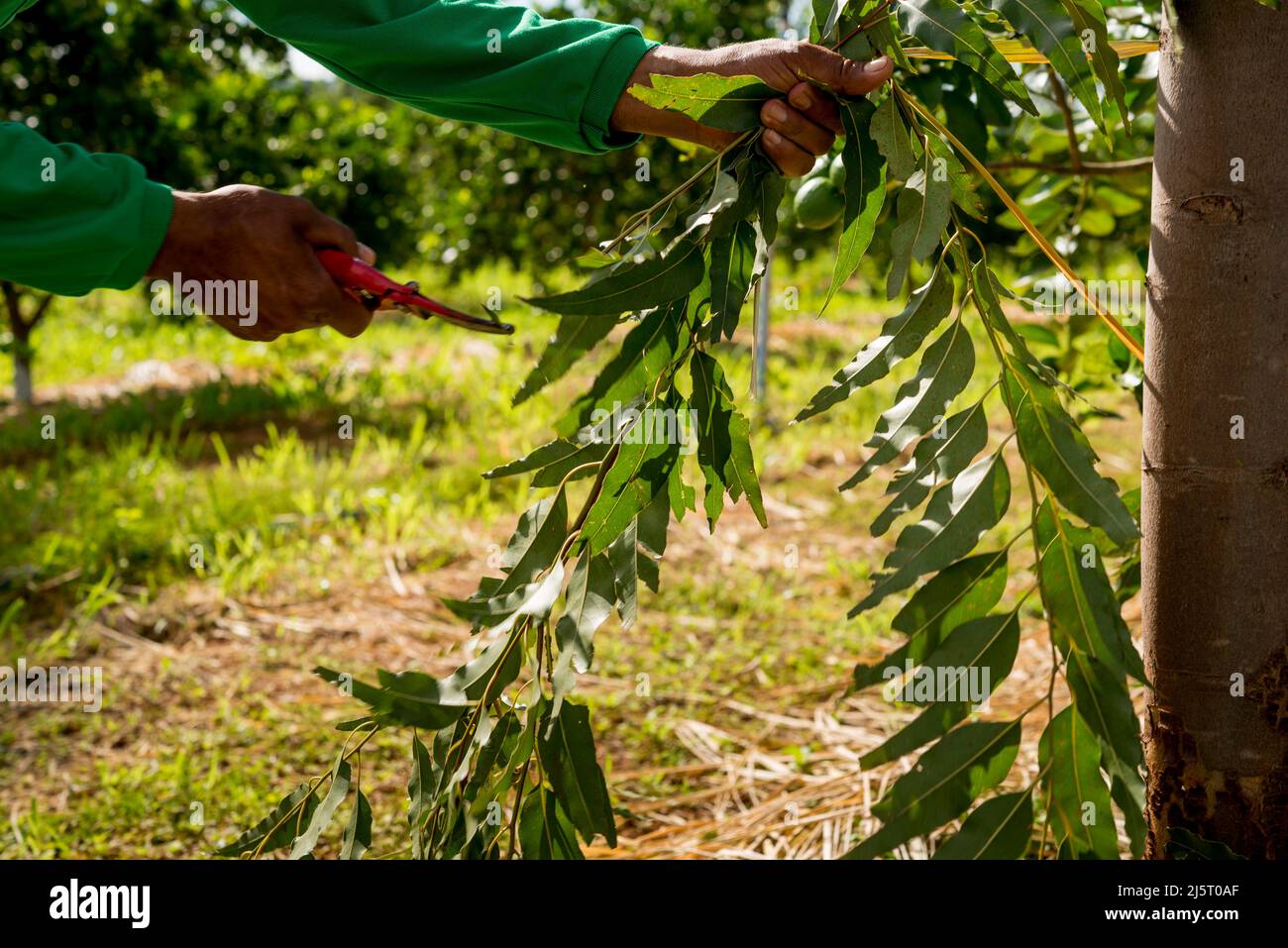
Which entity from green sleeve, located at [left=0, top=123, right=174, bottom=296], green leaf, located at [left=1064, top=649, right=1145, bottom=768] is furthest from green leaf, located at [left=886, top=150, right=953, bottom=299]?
green sleeve, located at [left=0, top=123, right=174, bottom=296]

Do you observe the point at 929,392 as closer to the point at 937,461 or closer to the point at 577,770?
the point at 937,461

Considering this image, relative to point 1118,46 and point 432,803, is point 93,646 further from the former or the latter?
point 1118,46

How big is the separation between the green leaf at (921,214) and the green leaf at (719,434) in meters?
0.20

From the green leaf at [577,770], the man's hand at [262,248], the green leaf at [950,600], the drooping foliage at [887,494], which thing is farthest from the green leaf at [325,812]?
the green leaf at [950,600]

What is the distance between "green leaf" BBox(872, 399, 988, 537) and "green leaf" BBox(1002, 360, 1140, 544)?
1.6 inches

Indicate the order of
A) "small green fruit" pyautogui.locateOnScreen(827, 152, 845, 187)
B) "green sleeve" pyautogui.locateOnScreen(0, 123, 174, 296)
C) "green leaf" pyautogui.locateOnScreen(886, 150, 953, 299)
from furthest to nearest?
1. "small green fruit" pyautogui.locateOnScreen(827, 152, 845, 187)
2. "green sleeve" pyautogui.locateOnScreen(0, 123, 174, 296)
3. "green leaf" pyautogui.locateOnScreen(886, 150, 953, 299)

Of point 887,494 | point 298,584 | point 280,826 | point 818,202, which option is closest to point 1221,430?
point 887,494

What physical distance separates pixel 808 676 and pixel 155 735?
4.63 ft

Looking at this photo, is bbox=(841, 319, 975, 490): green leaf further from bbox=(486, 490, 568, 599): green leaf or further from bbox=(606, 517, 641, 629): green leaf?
bbox=(486, 490, 568, 599): green leaf

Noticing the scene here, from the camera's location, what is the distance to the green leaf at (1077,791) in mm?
1011

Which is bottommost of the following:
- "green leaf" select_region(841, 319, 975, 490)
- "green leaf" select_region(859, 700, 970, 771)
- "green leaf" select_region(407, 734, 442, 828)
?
"green leaf" select_region(407, 734, 442, 828)

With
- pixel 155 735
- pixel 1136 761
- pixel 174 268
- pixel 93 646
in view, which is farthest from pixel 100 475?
pixel 1136 761

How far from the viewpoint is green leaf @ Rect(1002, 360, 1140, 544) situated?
39.4 inches
